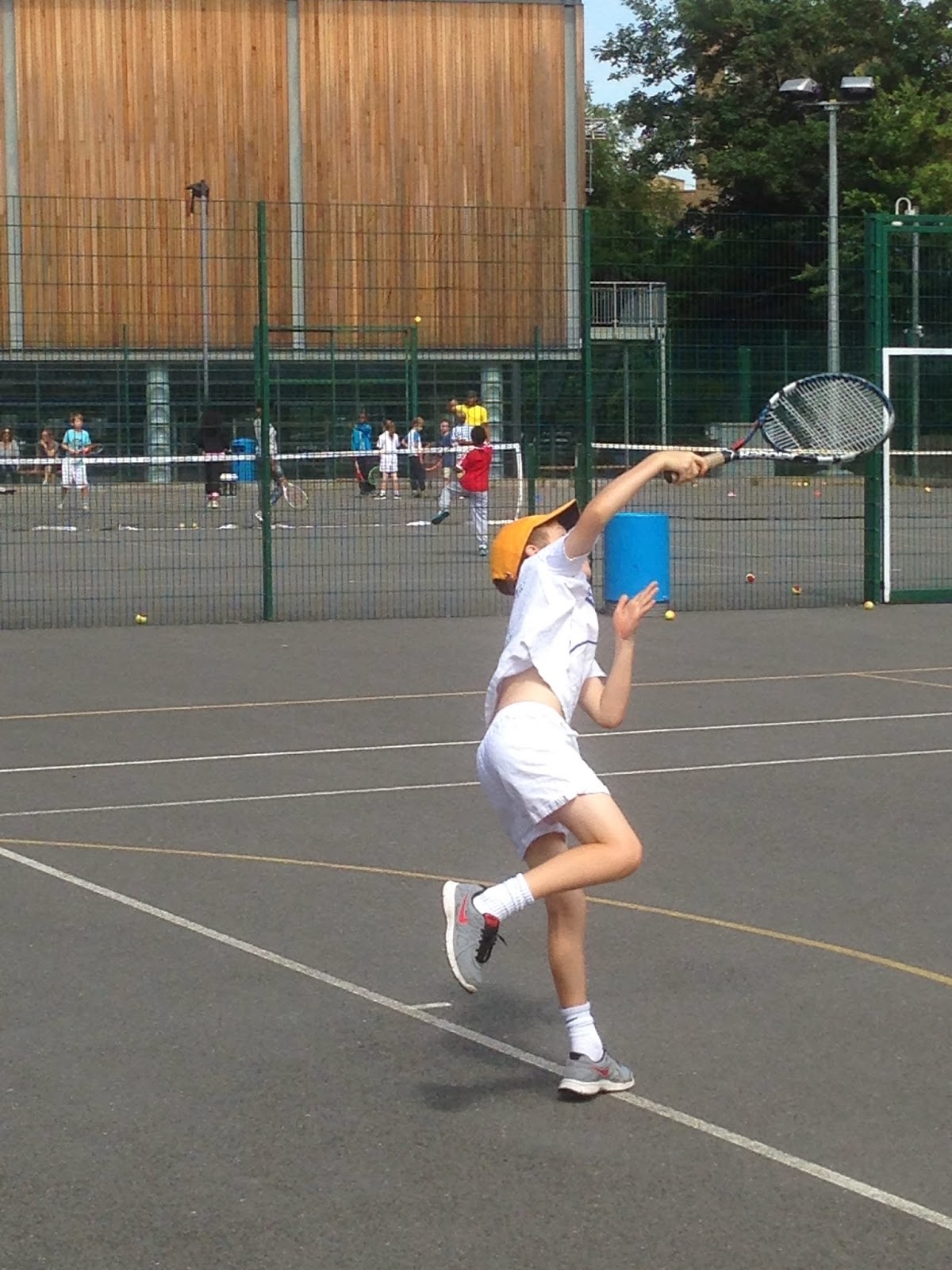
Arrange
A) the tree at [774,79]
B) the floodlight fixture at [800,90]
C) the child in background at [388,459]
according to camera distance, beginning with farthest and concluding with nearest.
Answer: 1. the tree at [774,79]
2. the floodlight fixture at [800,90]
3. the child in background at [388,459]

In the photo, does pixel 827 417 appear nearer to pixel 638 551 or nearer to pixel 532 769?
pixel 532 769

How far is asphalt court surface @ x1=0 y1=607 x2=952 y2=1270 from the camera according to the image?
15.0 ft

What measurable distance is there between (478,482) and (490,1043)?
58.9ft

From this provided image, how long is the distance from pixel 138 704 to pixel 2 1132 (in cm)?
777

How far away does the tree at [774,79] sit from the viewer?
203 feet

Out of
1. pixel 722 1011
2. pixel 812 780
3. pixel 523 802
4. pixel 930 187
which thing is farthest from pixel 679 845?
pixel 930 187

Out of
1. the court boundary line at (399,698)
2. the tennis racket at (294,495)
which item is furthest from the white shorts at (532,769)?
the tennis racket at (294,495)

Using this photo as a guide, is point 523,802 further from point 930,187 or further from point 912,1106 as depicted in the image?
point 930,187

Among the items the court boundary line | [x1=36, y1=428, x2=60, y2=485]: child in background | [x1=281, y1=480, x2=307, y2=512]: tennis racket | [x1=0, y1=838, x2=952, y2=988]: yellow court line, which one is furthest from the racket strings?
[x1=281, y1=480, x2=307, y2=512]: tennis racket

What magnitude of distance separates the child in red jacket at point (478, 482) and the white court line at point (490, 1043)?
13619mm

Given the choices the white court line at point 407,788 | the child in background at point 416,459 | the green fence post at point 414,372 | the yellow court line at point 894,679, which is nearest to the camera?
the white court line at point 407,788

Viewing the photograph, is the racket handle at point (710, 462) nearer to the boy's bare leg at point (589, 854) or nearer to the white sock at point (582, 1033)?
the boy's bare leg at point (589, 854)

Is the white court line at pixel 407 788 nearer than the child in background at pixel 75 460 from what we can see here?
Yes

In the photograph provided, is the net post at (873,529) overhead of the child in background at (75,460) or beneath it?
beneath
